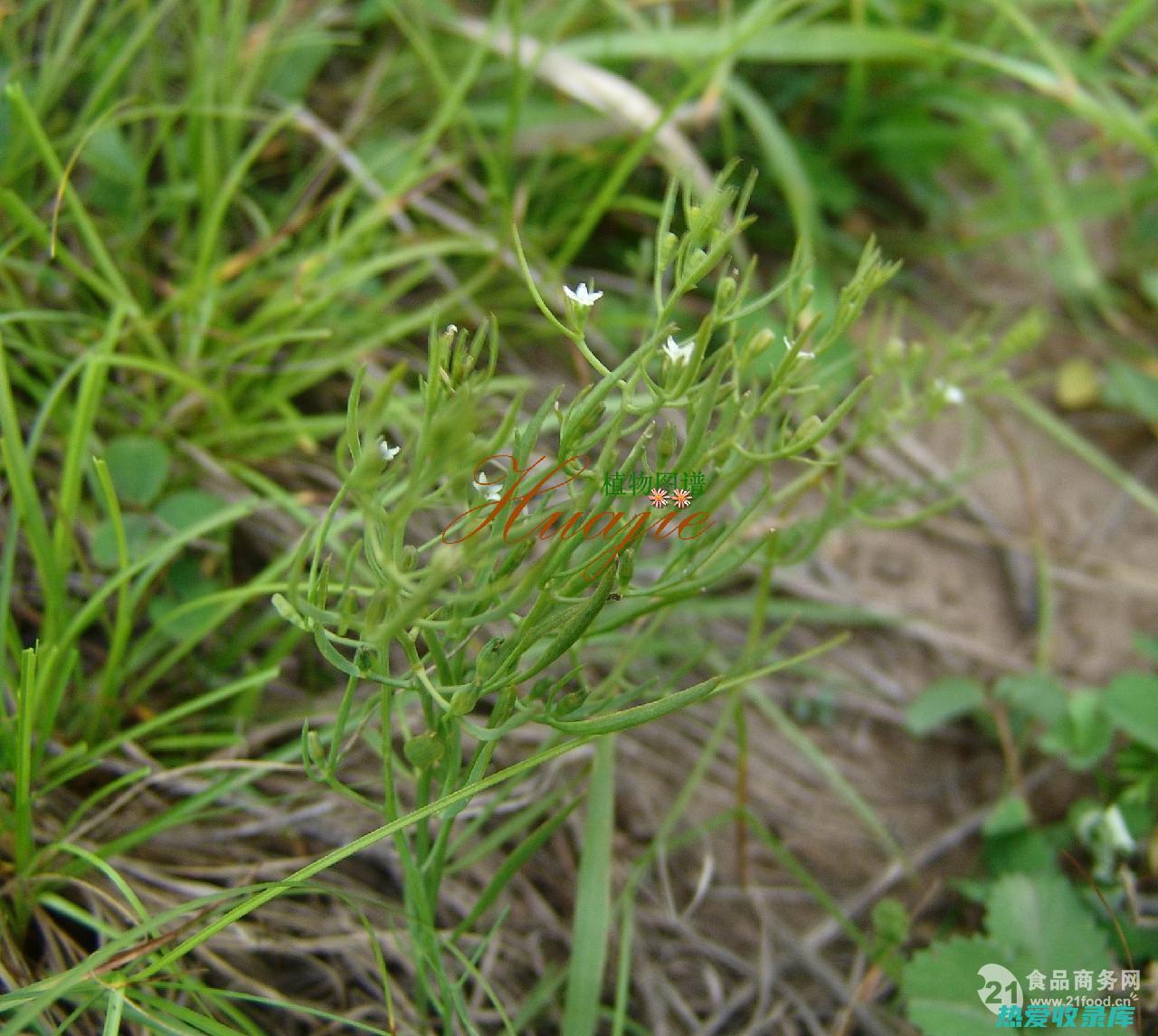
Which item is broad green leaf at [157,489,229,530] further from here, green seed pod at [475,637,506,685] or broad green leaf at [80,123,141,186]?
green seed pod at [475,637,506,685]

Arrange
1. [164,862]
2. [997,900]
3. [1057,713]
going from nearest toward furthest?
[164,862] → [997,900] → [1057,713]

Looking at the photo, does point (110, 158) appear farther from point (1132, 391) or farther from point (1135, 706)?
point (1132, 391)

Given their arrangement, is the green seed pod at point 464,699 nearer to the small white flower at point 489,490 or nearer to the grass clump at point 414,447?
the grass clump at point 414,447

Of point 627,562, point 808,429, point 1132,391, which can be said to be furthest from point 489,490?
point 1132,391

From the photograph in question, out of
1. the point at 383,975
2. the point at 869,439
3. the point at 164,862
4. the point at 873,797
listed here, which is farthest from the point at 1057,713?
the point at 164,862

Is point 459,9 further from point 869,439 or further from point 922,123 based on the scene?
point 869,439
